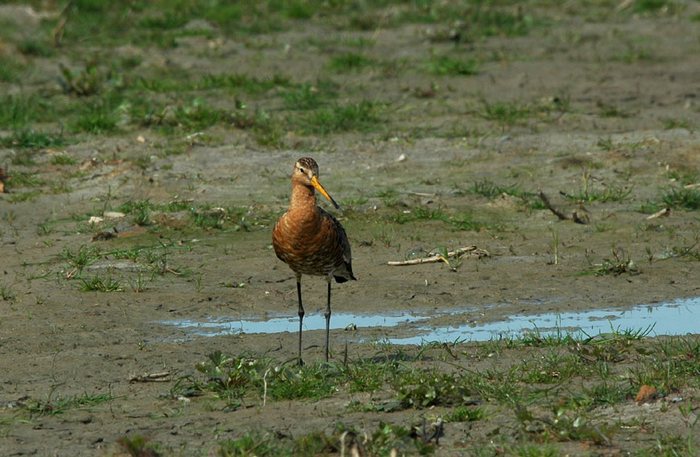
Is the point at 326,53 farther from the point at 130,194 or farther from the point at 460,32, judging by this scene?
the point at 130,194

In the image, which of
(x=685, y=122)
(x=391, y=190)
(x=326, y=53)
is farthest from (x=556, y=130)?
(x=326, y=53)

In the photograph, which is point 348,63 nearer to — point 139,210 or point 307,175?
point 139,210

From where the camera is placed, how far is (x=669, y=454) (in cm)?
652

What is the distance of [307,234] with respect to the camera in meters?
8.59

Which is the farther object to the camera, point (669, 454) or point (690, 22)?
point (690, 22)

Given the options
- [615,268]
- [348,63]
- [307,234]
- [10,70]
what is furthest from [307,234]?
[10,70]

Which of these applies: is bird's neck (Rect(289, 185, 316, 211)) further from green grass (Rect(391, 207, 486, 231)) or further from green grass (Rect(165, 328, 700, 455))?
green grass (Rect(391, 207, 486, 231))

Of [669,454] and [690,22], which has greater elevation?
[690,22]

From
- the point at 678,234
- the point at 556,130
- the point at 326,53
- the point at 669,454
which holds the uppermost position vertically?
the point at 326,53

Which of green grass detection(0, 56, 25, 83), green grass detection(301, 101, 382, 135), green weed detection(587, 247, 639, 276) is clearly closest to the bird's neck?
green weed detection(587, 247, 639, 276)

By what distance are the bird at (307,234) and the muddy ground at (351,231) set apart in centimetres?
56

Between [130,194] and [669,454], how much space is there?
6811mm

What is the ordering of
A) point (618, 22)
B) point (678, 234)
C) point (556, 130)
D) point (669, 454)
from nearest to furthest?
1. point (669, 454)
2. point (678, 234)
3. point (556, 130)
4. point (618, 22)

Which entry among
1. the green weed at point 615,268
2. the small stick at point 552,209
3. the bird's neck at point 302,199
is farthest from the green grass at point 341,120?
the bird's neck at point 302,199
